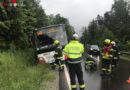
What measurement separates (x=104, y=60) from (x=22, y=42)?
10191mm

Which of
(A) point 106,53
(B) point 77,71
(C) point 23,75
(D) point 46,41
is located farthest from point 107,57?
(D) point 46,41

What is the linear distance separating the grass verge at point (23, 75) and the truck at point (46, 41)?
780 millimetres

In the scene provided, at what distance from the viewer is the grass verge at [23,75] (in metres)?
5.26

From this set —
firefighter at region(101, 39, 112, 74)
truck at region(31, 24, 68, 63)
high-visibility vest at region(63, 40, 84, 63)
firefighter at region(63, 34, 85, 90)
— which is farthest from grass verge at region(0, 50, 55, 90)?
firefighter at region(101, 39, 112, 74)

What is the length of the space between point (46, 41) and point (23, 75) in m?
4.22

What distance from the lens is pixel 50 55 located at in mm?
10625

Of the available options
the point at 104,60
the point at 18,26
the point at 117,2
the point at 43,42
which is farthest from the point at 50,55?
the point at 117,2

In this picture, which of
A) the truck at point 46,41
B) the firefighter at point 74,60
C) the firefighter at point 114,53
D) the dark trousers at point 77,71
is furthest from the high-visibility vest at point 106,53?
the truck at point 46,41

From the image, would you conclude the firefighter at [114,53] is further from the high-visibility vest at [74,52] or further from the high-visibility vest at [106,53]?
the high-visibility vest at [74,52]

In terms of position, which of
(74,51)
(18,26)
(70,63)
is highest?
(18,26)

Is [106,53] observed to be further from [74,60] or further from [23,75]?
[23,75]

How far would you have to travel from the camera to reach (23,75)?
7227 millimetres

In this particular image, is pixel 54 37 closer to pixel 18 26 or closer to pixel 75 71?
pixel 18 26

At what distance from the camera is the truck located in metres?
10.6
